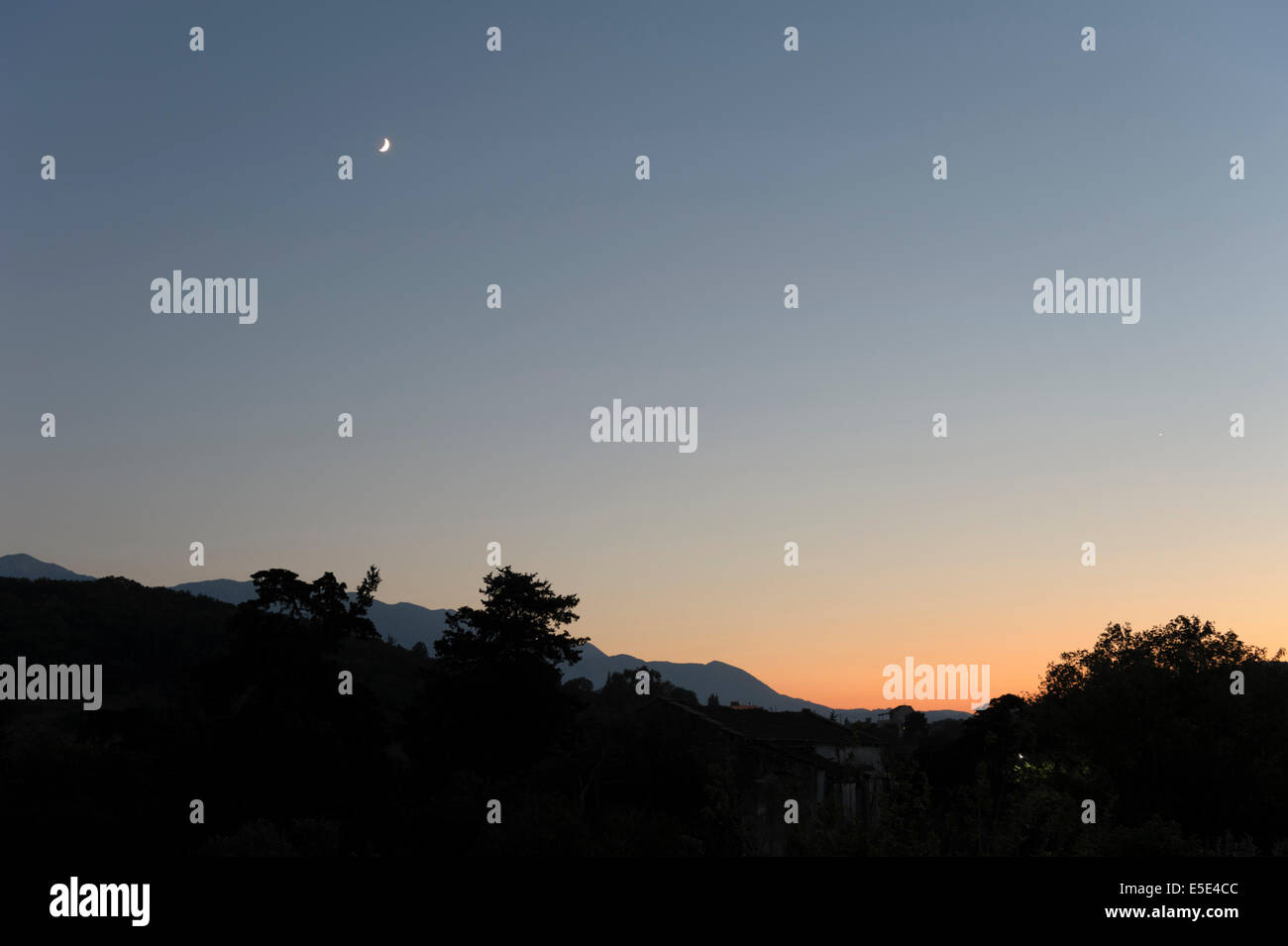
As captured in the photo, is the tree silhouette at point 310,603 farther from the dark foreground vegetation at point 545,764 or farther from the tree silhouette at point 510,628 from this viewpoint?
the tree silhouette at point 510,628

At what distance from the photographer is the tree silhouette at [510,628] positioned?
187 ft

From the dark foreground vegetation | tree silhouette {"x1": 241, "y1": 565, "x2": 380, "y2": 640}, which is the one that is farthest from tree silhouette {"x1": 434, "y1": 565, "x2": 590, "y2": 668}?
tree silhouette {"x1": 241, "y1": 565, "x2": 380, "y2": 640}

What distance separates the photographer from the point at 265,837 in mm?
27562

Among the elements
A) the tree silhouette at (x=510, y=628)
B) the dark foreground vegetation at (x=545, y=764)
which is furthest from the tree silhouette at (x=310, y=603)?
the tree silhouette at (x=510, y=628)

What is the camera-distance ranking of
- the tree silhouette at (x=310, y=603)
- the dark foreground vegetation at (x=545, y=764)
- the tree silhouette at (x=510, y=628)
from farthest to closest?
1. the tree silhouette at (x=510, y=628)
2. the tree silhouette at (x=310, y=603)
3. the dark foreground vegetation at (x=545, y=764)

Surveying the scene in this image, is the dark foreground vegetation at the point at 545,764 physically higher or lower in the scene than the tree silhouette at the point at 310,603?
lower

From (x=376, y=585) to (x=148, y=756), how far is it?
1235 centimetres

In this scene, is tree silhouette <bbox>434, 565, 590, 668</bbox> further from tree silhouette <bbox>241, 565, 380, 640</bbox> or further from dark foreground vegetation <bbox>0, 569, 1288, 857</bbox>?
tree silhouette <bbox>241, 565, 380, 640</bbox>

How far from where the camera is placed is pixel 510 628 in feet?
188

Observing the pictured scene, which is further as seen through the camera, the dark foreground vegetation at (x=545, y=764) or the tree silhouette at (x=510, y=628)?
the tree silhouette at (x=510, y=628)

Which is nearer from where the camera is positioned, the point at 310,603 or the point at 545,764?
the point at 310,603
